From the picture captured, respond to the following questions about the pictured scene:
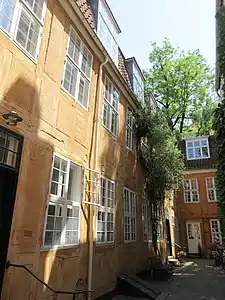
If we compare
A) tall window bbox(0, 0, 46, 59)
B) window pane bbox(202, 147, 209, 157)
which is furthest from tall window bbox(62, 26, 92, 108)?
window pane bbox(202, 147, 209, 157)

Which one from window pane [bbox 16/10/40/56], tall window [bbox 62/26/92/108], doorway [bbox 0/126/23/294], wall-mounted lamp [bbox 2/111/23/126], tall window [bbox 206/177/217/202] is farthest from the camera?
tall window [bbox 206/177/217/202]

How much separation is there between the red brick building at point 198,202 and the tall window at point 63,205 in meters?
16.4

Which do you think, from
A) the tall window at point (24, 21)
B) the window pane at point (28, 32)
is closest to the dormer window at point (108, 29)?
the tall window at point (24, 21)

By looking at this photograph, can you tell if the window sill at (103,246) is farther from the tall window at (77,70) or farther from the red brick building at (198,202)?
the red brick building at (198,202)

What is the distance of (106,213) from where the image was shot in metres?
8.12

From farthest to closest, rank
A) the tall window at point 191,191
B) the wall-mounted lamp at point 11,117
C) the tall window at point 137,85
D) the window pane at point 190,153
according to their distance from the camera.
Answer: the window pane at point 190,153 → the tall window at point 191,191 → the tall window at point 137,85 → the wall-mounted lamp at point 11,117

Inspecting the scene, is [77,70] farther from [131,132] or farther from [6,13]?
[131,132]

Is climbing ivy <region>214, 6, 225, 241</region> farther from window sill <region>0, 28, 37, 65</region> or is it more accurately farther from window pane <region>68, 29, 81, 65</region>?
window sill <region>0, 28, 37, 65</region>

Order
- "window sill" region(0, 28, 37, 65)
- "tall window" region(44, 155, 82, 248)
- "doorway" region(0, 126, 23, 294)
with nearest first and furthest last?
"doorway" region(0, 126, 23, 294) < "window sill" region(0, 28, 37, 65) < "tall window" region(44, 155, 82, 248)

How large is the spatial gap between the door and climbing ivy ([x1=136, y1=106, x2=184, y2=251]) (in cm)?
1080

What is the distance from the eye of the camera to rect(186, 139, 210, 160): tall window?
2386cm

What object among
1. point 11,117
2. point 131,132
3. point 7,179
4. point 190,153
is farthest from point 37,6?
point 190,153

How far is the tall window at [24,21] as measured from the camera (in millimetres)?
4841

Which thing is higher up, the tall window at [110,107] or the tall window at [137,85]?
the tall window at [137,85]
